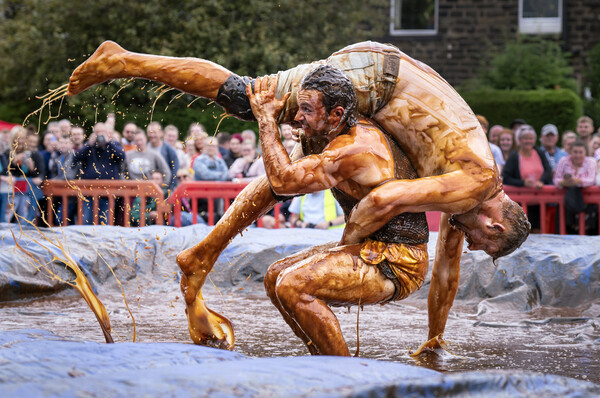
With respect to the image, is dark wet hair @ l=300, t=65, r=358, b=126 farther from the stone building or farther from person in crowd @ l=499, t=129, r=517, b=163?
the stone building

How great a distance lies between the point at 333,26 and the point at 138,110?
406 centimetres

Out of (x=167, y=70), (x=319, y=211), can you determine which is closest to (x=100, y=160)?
(x=319, y=211)

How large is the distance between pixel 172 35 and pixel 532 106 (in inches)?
266

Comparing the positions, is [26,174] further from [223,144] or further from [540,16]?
[540,16]

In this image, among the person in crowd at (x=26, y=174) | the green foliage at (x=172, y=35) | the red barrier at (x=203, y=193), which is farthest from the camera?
the green foliage at (x=172, y=35)

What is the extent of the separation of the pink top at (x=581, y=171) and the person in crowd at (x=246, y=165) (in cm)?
298

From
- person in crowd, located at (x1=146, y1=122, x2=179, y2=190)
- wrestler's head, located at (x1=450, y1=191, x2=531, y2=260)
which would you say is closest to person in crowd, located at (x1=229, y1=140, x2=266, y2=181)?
person in crowd, located at (x1=146, y1=122, x2=179, y2=190)

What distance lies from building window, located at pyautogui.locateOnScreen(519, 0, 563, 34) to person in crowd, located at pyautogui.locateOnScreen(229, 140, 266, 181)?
39.4ft

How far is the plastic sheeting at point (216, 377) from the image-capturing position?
250 centimetres

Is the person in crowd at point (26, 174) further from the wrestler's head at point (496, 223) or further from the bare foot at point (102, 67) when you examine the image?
the wrestler's head at point (496, 223)

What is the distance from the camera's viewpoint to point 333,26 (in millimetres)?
17031

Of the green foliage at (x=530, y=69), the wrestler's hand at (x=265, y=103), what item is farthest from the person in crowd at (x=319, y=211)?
the green foliage at (x=530, y=69)

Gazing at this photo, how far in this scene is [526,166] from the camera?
884 cm

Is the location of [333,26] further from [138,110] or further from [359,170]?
[359,170]
